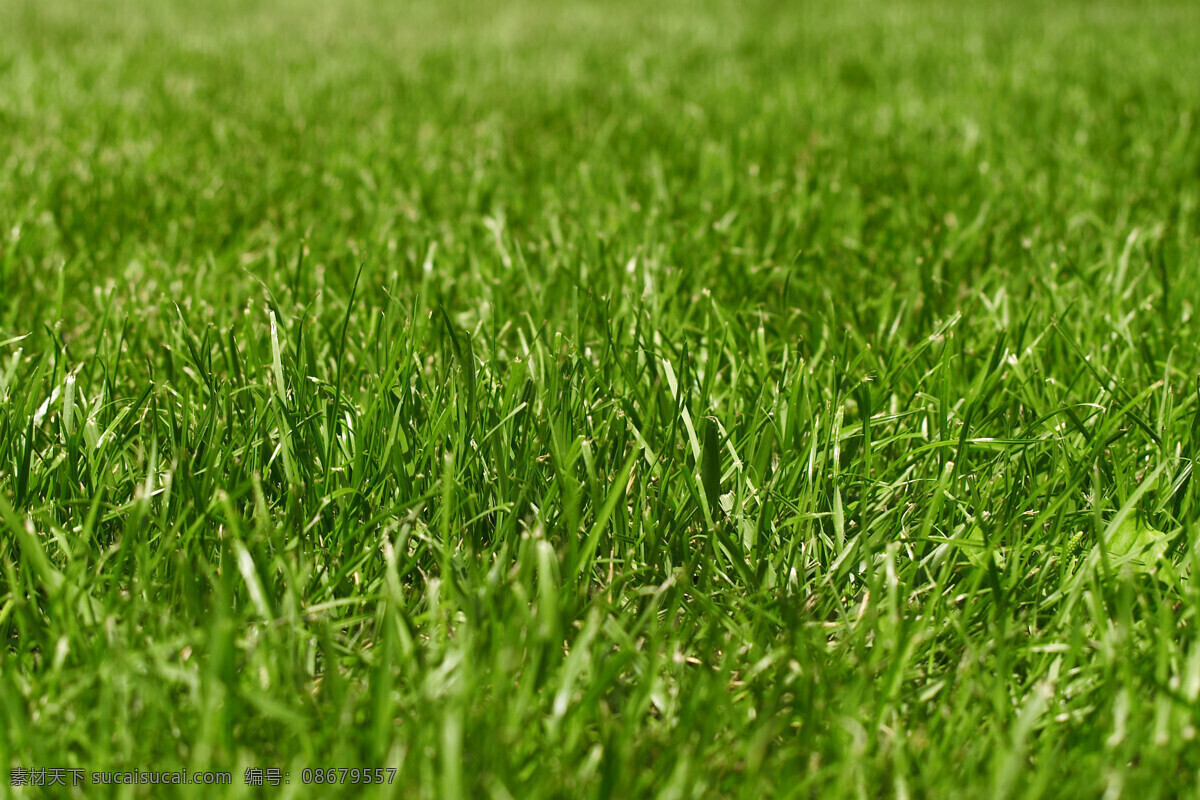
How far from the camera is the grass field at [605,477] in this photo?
108 centimetres

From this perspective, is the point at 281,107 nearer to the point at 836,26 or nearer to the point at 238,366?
the point at 238,366

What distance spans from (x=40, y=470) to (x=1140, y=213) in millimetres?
2837

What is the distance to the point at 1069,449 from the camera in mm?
1537

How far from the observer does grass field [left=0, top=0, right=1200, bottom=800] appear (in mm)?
1081

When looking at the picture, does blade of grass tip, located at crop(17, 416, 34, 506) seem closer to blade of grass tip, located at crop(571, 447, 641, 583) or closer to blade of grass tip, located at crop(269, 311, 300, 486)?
blade of grass tip, located at crop(269, 311, 300, 486)

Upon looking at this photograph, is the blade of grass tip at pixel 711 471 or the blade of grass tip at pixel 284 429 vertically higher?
the blade of grass tip at pixel 284 429

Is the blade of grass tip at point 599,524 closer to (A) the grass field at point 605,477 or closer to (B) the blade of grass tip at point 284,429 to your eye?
(A) the grass field at point 605,477

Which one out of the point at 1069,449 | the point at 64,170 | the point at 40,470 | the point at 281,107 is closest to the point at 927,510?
the point at 1069,449

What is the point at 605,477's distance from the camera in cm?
154

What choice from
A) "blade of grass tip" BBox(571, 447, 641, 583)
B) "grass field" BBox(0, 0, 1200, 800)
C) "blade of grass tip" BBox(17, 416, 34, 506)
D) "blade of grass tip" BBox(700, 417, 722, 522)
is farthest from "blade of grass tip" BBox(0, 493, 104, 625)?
"blade of grass tip" BBox(700, 417, 722, 522)

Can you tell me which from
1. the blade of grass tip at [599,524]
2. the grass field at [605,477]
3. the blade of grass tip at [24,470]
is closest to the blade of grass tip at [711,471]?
the grass field at [605,477]

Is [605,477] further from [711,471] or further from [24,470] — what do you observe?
[24,470]

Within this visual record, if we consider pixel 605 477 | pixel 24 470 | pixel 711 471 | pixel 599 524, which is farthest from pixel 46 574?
pixel 711 471

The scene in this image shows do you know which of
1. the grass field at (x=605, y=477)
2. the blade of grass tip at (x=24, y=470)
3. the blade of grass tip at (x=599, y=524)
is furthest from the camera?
the blade of grass tip at (x=24, y=470)
